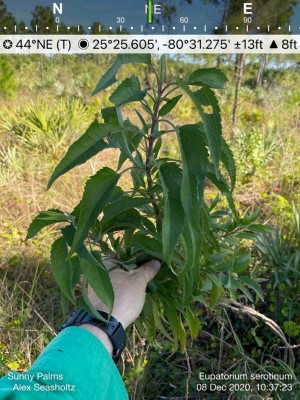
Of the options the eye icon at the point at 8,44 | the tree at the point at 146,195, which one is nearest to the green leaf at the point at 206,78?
the tree at the point at 146,195

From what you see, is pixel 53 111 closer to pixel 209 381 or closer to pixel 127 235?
pixel 209 381

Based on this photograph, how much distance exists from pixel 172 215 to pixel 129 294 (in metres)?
0.34

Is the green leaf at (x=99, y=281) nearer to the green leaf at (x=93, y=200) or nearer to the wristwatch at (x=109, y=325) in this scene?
the green leaf at (x=93, y=200)

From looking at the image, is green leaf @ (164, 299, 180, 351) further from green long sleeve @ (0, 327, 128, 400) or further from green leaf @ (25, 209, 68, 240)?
green leaf @ (25, 209, 68, 240)

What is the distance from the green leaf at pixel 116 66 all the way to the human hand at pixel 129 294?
0.45 meters

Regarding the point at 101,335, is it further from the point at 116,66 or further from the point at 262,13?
the point at 262,13

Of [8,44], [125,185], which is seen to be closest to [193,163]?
[8,44]

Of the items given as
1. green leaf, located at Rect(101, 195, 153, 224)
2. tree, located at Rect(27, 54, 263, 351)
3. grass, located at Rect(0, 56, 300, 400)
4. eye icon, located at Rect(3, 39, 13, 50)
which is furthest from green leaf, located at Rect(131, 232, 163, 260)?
eye icon, located at Rect(3, 39, 13, 50)

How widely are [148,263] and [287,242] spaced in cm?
140

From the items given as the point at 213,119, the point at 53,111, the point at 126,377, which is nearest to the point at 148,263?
the point at 213,119

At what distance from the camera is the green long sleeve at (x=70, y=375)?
751mm

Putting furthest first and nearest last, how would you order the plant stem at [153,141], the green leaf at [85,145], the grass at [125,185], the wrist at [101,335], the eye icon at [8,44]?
the eye icon at [8,44] < the grass at [125,185] < the wrist at [101,335] < the plant stem at [153,141] < the green leaf at [85,145]

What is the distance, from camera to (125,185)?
3.69 metres

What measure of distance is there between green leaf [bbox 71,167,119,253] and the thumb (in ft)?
0.99
